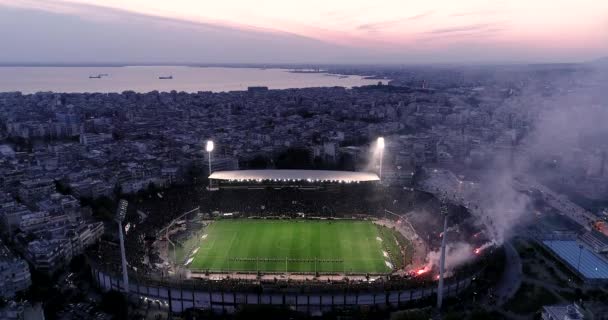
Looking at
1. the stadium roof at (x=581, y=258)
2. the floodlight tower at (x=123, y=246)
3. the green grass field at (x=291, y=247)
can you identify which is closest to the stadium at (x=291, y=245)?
the green grass field at (x=291, y=247)

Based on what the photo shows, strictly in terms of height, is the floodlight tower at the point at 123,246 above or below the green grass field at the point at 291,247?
above

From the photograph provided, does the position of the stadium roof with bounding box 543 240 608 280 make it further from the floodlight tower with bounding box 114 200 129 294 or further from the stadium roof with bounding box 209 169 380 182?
the floodlight tower with bounding box 114 200 129 294

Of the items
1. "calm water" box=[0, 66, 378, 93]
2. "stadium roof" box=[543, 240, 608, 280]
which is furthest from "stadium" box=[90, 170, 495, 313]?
"calm water" box=[0, 66, 378, 93]

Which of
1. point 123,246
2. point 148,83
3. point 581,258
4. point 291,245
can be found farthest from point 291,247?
point 148,83

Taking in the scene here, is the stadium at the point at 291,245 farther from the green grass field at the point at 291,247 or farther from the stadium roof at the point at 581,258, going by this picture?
the stadium roof at the point at 581,258

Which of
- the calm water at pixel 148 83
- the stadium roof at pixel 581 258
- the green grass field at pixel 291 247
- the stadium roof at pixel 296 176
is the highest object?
the calm water at pixel 148 83

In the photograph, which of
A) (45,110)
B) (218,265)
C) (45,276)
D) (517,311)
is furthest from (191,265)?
(45,110)

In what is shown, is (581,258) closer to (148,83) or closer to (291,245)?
(291,245)
